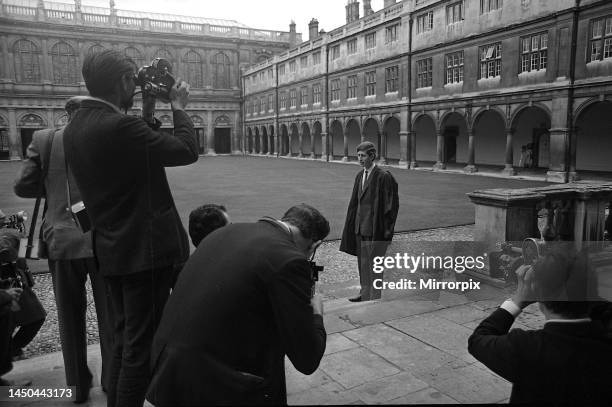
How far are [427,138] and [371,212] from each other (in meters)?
26.2

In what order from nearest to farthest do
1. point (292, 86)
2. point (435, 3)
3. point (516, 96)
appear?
point (516, 96), point (435, 3), point (292, 86)

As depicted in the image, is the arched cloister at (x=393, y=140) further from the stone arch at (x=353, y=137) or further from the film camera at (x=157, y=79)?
the film camera at (x=157, y=79)

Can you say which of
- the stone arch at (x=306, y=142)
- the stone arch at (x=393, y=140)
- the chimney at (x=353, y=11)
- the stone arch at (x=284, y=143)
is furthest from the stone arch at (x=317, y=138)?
the chimney at (x=353, y=11)

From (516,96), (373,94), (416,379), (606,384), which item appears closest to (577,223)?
(416,379)

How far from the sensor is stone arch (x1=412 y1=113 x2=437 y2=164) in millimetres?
29594

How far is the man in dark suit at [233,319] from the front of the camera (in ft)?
5.12

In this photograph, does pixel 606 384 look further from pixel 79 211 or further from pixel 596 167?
pixel 596 167

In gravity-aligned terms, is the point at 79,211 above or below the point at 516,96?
below

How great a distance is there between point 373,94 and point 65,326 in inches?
1128

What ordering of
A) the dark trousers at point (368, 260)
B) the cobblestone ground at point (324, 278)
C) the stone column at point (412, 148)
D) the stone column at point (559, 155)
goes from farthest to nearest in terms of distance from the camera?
the stone column at point (412, 148)
the stone column at point (559, 155)
the dark trousers at point (368, 260)
the cobblestone ground at point (324, 278)

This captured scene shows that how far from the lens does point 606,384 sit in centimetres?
152

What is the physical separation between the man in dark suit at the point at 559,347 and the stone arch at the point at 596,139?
2164 centimetres

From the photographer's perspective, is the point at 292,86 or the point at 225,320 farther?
the point at 292,86

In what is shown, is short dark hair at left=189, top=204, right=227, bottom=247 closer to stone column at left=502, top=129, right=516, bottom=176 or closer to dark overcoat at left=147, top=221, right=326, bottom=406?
dark overcoat at left=147, top=221, right=326, bottom=406
